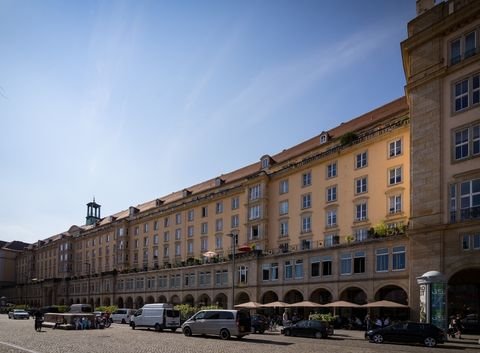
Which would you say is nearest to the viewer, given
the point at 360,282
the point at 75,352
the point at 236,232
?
the point at 75,352

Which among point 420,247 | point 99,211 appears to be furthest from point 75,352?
point 99,211

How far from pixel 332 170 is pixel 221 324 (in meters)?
28.4

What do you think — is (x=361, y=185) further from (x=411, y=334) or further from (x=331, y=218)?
(x=411, y=334)

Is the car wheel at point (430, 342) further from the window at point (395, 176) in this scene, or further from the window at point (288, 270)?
the window at point (288, 270)

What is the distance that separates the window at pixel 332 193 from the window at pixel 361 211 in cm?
357

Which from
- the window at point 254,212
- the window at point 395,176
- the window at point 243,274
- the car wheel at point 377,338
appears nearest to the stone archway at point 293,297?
the window at point 243,274

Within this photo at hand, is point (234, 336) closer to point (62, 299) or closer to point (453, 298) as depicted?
point (453, 298)

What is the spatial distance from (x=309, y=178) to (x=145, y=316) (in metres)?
25.4

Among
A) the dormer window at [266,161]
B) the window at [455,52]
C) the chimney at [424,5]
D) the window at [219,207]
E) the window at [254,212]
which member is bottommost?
the window at [254,212]

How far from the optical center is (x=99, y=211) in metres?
138

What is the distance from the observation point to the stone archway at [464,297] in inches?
1601

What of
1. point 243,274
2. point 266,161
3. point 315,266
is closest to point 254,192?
point 266,161

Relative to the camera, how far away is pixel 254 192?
67500mm

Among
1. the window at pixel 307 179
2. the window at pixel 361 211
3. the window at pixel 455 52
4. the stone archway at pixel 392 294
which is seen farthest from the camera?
the window at pixel 307 179
